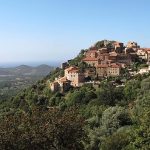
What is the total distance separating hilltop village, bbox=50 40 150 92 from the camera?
260 ft

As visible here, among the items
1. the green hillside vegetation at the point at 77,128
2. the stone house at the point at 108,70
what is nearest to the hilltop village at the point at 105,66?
the stone house at the point at 108,70

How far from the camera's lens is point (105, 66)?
83.4 m

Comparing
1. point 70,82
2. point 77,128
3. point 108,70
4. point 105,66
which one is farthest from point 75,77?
point 77,128

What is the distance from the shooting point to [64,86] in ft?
256

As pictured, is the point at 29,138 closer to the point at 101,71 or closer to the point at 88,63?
the point at 101,71

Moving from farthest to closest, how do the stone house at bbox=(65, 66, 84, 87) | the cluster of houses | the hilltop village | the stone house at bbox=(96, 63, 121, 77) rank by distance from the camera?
the stone house at bbox=(96, 63, 121, 77) → the hilltop village → the stone house at bbox=(65, 66, 84, 87) → the cluster of houses

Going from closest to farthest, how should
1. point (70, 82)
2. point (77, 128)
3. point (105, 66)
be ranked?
point (77, 128) < point (70, 82) < point (105, 66)

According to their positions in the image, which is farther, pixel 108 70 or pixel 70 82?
pixel 108 70

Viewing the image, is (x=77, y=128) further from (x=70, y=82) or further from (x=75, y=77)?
(x=70, y=82)

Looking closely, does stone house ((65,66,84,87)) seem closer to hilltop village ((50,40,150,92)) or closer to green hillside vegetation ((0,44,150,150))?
hilltop village ((50,40,150,92))

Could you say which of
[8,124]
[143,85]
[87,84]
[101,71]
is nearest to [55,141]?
[8,124]

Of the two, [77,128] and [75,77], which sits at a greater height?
[75,77]

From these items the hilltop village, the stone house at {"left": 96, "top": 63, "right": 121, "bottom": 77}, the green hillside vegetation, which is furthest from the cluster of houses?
the green hillside vegetation

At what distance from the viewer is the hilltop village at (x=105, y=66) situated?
79.2 meters
